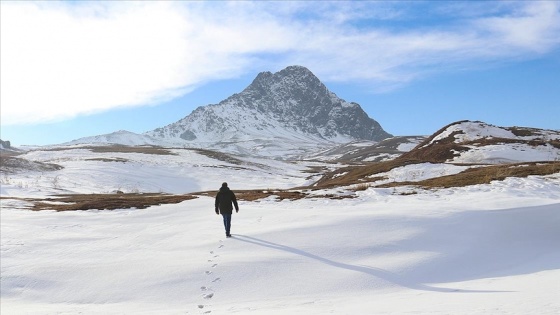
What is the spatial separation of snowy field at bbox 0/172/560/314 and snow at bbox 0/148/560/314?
0.05 meters

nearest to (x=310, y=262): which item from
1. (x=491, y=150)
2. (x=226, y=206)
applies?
(x=226, y=206)

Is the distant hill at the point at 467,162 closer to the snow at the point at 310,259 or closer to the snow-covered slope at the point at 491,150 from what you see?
the snow-covered slope at the point at 491,150

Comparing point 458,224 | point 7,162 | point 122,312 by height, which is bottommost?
point 122,312

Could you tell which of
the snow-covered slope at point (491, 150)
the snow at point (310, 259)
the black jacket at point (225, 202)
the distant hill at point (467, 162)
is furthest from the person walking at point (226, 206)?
the snow-covered slope at point (491, 150)

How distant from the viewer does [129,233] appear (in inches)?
763

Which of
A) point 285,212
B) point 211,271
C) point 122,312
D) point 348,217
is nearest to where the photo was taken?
point 122,312

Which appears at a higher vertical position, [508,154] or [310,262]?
[508,154]

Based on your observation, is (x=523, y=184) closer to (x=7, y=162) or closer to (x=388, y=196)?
(x=388, y=196)

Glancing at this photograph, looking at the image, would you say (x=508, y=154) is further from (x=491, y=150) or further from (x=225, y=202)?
Answer: (x=225, y=202)

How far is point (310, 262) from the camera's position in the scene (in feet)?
42.7

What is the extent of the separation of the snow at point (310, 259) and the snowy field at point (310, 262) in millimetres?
51

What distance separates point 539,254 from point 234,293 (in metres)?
10.4

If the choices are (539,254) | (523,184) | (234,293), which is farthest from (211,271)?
(523,184)

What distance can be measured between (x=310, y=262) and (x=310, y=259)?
30cm
